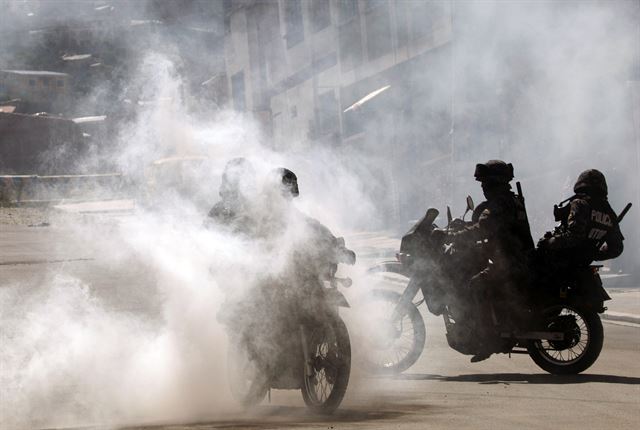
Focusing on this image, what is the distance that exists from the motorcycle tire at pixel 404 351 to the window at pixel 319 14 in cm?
3185

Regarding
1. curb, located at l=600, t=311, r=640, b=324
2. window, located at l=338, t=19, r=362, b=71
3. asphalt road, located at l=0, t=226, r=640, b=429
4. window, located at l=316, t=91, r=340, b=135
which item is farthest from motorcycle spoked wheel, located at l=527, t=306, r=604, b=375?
window, located at l=316, t=91, r=340, b=135

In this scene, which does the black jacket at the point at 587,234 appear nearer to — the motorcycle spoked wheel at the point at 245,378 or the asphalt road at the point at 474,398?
the asphalt road at the point at 474,398

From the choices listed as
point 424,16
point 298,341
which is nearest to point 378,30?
point 424,16

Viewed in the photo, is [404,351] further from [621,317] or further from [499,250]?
[621,317]

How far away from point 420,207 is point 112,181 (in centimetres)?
1980

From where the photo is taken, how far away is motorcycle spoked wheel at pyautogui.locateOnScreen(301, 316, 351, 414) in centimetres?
647

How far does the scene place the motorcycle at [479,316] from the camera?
847cm

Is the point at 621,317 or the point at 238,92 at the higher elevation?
the point at 238,92

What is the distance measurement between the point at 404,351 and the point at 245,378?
1984 mm

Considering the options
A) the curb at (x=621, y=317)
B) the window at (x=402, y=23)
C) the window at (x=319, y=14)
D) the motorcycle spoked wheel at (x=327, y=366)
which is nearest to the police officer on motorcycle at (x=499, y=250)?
the motorcycle spoked wheel at (x=327, y=366)

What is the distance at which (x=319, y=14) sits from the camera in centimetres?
4112

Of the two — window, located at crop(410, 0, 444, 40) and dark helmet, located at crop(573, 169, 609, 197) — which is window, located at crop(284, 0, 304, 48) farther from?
dark helmet, located at crop(573, 169, 609, 197)

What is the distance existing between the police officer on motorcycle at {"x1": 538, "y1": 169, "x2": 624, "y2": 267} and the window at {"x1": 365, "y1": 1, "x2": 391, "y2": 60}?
975 inches

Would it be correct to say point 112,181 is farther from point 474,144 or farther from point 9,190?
point 474,144
